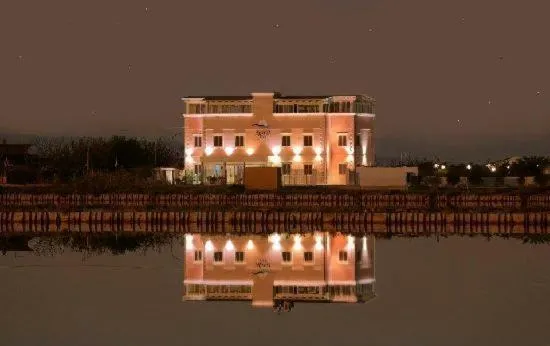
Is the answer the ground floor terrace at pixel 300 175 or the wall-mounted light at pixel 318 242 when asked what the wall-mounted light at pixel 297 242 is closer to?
the wall-mounted light at pixel 318 242

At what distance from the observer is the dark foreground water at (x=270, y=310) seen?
21.1 m

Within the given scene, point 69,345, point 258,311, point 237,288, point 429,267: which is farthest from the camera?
point 429,267

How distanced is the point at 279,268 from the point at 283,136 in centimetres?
3537

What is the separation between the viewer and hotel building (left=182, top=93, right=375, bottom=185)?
6800 cm

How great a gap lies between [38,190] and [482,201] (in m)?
23.2

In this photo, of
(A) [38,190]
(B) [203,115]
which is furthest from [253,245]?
(B) [203,115]

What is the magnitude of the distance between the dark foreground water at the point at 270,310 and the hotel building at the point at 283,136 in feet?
107

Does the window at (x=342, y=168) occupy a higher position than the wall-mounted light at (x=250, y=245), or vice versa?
the window at (x=342, y=168)

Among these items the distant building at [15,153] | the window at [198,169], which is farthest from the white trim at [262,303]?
the distant building at [15,153]

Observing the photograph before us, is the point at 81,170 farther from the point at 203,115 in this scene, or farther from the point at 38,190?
the point at 38,190

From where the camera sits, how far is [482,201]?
52750mm

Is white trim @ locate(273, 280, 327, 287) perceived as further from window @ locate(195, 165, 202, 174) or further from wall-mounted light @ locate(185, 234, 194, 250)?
window @ locate(195, 165, 202, 174)

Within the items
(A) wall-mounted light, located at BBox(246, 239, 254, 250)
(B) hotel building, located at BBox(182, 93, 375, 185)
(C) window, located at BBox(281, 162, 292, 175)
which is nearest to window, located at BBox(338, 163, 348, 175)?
(B) hotel building, located at BBox(182, 93, 375, 185)

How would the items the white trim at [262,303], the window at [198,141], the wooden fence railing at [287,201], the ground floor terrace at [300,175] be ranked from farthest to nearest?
the window at [198,141] → the ground floor terrace at [300,175] → the wooden fence railing at [287,201] → the white trim at [262,303]
